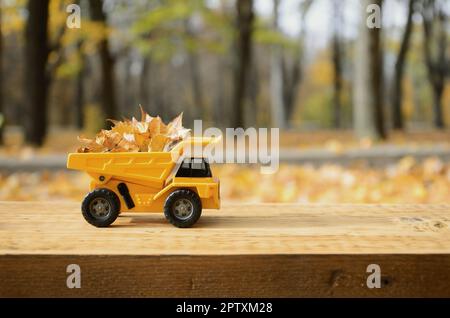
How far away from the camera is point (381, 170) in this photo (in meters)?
6.92

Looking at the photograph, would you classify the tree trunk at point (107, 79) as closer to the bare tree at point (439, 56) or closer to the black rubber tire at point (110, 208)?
the black rubber tire at point (110, 208)

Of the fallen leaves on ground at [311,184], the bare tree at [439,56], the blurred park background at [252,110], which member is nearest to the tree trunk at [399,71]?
the blurred park background at [252,110]

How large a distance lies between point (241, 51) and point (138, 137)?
11459 millimetres

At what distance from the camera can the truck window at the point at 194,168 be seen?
2004 mm

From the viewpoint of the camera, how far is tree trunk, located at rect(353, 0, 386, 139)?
894cm

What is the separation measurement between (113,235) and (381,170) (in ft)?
18.3

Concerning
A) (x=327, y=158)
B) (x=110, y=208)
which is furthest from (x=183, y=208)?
(x=327, y=158)

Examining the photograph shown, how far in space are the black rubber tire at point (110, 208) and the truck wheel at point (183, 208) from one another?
0.18 metres

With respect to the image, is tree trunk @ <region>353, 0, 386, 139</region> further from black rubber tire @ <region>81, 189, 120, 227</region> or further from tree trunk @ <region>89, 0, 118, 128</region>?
black rubber tire @ <region>81, 189, 120, 227</region>

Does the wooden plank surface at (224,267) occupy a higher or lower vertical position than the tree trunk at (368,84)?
lower

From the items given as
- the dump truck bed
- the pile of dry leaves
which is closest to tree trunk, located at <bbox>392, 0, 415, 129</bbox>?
the pile of dry leaves

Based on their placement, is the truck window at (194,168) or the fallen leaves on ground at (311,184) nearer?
the truck window at (194,168)

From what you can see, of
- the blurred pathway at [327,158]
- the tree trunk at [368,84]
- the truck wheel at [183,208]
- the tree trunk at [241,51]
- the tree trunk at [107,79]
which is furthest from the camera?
the tree trunk at [241,51]

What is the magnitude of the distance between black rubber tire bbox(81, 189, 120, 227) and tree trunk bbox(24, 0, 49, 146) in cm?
828
